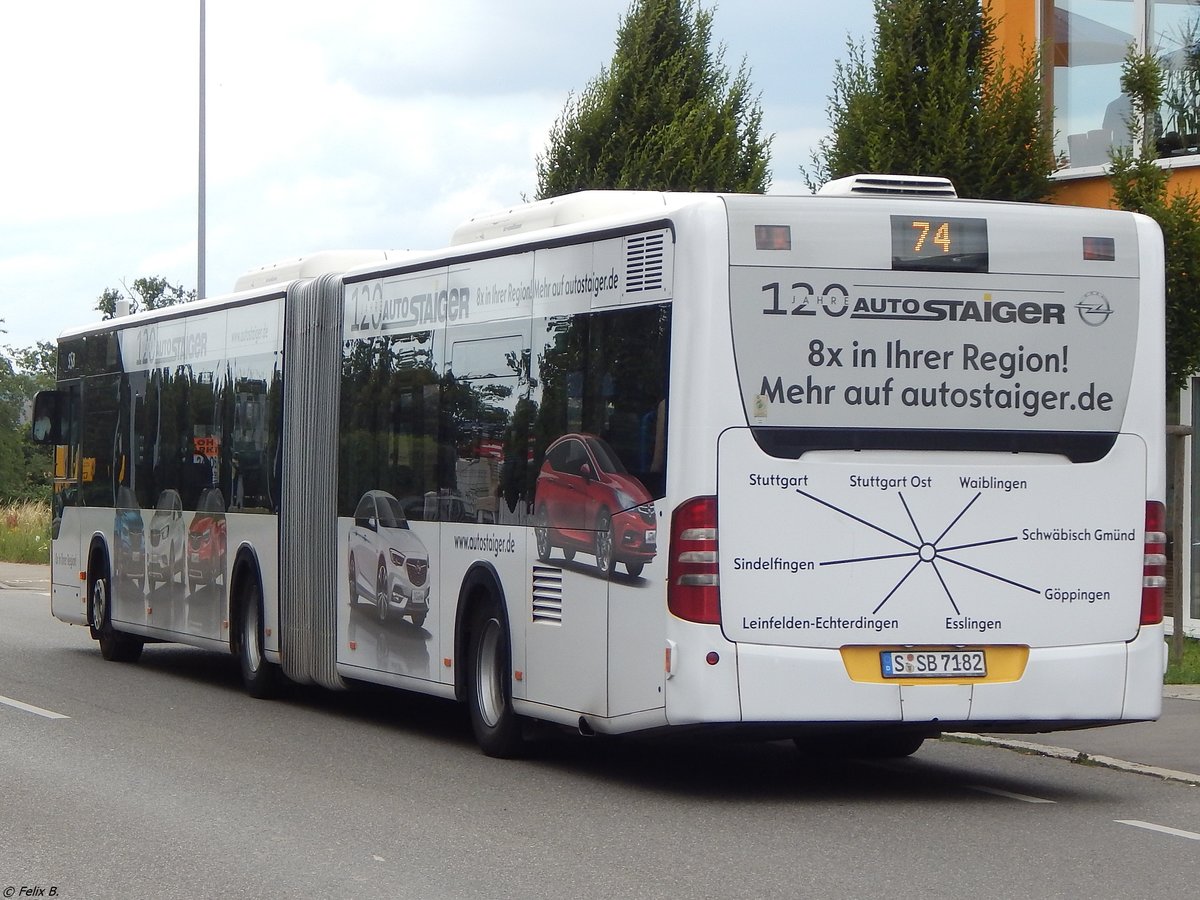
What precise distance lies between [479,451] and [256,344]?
4601mm

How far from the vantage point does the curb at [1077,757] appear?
1193 cm

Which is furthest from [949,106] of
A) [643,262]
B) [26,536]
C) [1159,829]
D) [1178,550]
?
[26,536]

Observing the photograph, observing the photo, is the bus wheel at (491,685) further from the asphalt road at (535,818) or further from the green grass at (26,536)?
the green grass at (26,536)

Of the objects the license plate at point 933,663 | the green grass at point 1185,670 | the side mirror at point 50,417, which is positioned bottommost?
the green grass at point 1185,670

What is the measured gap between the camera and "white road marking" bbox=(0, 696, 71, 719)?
14637 mm

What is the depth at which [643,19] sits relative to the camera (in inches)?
1003

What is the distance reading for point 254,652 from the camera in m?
16.6

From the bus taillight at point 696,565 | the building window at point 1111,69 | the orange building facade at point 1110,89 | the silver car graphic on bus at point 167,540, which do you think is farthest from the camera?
the building window at point 1111,69

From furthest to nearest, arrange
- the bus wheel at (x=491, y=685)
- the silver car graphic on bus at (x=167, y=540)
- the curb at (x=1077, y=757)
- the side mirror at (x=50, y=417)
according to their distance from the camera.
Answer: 1. the side mirror at (x=50, y=417)
2. the silver car graphic on bus at (x=167, y=540)
3. the bus wheel at (x=491, y=685)
4. the curb at (x=1077, y=757)

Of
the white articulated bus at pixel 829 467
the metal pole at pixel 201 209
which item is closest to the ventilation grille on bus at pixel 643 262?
the white articulated bus at pixel 829 467

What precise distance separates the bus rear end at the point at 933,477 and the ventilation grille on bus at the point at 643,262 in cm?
47

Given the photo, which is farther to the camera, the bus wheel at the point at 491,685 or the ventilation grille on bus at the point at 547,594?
the bus wheel at the point at 491,685

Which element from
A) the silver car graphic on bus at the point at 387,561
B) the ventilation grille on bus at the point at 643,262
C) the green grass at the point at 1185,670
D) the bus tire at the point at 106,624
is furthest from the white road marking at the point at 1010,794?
the bus tire at the point at 106,624

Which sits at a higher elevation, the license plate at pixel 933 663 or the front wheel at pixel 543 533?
the front wheel at pixel 543 533
